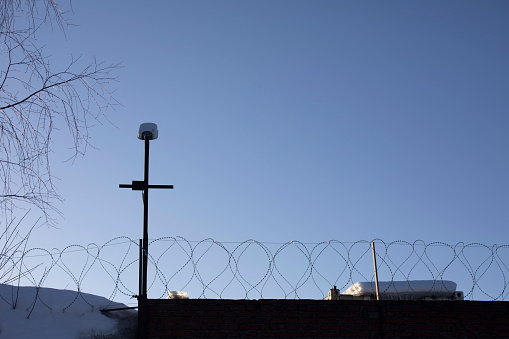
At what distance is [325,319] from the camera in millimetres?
7465

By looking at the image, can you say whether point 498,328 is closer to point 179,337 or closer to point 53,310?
point 179,337

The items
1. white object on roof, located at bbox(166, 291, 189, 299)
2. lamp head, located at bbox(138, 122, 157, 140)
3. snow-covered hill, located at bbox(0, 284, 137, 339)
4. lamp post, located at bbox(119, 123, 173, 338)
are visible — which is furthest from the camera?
lamp head, located at bbox(138, 122, 157, 140)

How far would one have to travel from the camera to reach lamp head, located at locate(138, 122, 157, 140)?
26.3 feet

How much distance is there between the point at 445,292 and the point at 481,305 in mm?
1602

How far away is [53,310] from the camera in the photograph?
24.5 feet

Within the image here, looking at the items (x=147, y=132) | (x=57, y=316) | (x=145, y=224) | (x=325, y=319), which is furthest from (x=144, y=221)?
(x=325, y=319)

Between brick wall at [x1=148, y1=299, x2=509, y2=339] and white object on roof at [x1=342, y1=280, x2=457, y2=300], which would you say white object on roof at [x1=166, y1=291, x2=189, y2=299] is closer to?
brick wall at [x1=148, y1=299, x2=509, y2=339]

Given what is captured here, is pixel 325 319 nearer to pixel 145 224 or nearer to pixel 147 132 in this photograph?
pixel 145 224

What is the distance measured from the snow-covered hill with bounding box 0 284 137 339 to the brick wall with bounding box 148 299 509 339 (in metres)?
0.59

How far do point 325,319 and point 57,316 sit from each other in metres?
3.38

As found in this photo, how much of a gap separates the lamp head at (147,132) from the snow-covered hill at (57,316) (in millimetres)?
2271

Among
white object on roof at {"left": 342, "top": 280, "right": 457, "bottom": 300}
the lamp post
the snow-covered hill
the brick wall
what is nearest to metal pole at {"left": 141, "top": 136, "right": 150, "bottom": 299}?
the lamp post

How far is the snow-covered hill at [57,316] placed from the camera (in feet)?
23.0

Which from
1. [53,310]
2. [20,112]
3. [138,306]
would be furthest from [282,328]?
[20,112]
